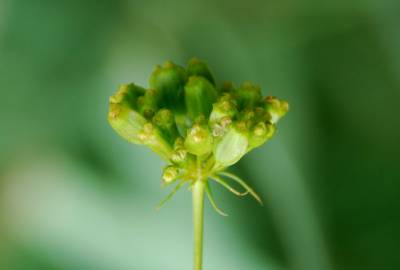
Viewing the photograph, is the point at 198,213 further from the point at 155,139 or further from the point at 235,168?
the point at 235,168

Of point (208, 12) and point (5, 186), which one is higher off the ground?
point (208, 12)

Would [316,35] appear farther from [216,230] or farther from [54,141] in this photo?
[54,141]

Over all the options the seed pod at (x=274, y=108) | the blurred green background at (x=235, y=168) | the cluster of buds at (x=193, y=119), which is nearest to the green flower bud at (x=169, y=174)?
the cluster of buds at (x=193, y=119)

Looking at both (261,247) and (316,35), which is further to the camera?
(316,35)

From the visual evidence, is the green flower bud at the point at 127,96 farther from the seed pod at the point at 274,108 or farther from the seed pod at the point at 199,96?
the seed pod at the point at 274,108

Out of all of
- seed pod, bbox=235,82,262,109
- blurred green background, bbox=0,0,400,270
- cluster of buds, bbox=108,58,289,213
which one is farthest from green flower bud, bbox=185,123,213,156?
blurred green background, bbox=0,0,400,270

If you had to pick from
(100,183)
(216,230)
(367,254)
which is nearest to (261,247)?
(216,230)
